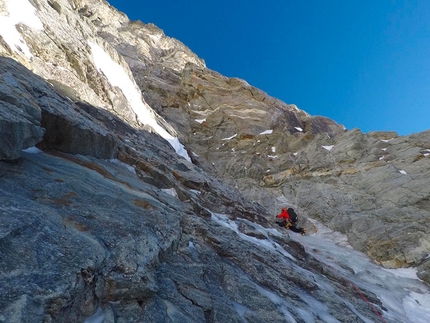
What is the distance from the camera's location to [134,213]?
25.1 ft

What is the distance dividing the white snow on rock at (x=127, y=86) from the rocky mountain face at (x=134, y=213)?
21 cm

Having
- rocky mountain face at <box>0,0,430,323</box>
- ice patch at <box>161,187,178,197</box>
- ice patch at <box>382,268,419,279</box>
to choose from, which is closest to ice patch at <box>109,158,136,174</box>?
rocky mountain face at <box>0,0,430,323</box>

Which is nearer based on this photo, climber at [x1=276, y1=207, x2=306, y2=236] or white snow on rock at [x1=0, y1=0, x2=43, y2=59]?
white snow on rock at [x1=0, y1=0, x2=43, y2=59]

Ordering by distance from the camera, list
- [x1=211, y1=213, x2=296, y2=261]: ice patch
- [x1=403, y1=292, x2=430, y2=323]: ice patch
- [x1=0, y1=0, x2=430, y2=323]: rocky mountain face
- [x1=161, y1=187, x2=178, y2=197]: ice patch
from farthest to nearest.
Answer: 1. [x1=161, y1=187, x2=178, y2=197]: ice patch
2. [x1=211, y1=213, x2=296, y2=261]: ice patch
3. [x1=403, y1=292, x2=430, y2=323]: ice patch
4. [x1=0, y1=0, x2=430, y2=323]: rocky mountain face

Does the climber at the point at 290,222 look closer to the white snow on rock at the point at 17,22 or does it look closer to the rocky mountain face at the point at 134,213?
the rocky mountain face at the point at 134,213

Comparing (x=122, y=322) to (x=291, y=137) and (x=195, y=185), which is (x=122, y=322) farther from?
(x=291, y=137)

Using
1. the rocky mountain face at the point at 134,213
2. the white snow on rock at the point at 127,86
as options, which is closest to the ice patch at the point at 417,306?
the rocky mountain face at the point at 134,213

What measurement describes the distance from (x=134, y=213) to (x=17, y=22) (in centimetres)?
1695

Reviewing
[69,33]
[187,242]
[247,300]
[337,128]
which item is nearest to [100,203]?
[187,242]

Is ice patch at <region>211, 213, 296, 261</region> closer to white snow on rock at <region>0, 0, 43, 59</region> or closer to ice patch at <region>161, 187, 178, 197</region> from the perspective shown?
ice patch at <region>161, 187, 178, 197</region>

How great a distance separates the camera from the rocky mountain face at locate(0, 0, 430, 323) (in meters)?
4.79

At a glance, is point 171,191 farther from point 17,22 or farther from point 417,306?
point 17,22

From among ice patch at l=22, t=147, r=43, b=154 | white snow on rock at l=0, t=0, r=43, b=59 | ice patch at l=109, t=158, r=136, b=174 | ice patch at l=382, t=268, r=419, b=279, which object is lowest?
ice patch at l=22, t=147, r=43, b=154

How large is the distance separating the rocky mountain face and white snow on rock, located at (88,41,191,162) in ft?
0.70
